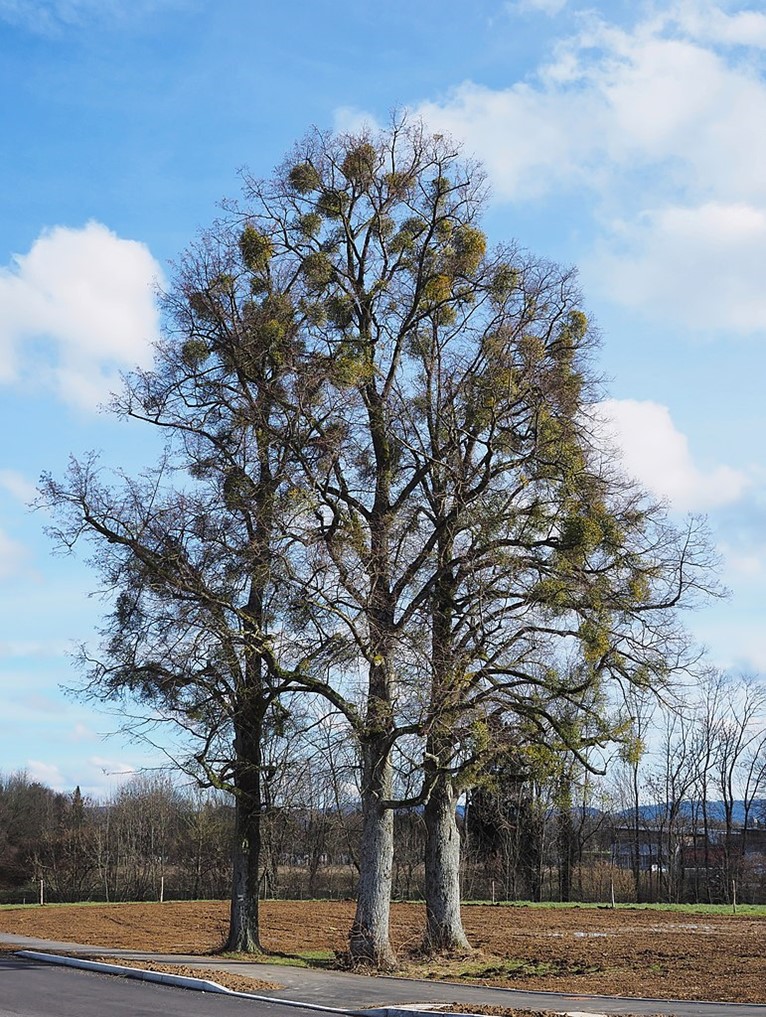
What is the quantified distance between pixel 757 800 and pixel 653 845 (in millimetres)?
7622

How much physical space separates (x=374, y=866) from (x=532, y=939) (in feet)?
28.9

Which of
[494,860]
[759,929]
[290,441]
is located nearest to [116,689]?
[290,441]

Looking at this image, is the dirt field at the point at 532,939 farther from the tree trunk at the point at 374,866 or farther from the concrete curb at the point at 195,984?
the concrete curb at the point at 195,984

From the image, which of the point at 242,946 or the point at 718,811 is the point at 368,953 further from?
the point at 718,811

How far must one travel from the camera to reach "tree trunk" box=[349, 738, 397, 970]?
20.2 m

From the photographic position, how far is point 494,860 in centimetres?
5428

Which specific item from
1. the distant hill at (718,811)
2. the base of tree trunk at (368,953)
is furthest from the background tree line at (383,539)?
the distant hill at (718,811)

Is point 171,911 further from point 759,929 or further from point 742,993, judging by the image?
point 742,993

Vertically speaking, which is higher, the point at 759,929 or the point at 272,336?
the point at 272,336

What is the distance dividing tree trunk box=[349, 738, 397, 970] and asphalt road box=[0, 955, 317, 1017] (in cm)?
443

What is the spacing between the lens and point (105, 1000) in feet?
48.6

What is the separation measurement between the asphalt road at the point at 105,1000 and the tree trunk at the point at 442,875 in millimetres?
7254

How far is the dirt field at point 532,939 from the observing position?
59.8ft

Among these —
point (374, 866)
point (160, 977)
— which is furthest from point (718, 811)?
point (160, 977)
